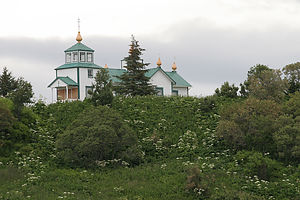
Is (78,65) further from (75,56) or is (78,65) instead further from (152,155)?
(152,155)

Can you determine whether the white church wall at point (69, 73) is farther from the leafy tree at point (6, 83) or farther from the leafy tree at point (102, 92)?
the leafy tree at point (102, 92)

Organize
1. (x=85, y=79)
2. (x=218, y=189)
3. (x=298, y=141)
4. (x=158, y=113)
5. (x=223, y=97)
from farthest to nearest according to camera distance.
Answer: (x=85, y=79) < (x=223, y=97) < (x=158, y=113) < (x=298, y=141) < (x=218, y=189)

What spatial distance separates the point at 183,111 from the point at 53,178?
11219mm

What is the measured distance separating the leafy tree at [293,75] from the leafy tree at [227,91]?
3468mm

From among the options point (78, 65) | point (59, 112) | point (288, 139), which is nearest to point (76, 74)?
point (78, 65)

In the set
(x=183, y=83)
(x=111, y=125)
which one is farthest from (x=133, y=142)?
(x=183, y=83)

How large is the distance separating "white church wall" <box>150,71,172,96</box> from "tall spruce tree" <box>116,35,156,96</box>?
718cm

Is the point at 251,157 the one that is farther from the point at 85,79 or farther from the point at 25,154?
the point at 85,79

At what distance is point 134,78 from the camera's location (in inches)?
1532

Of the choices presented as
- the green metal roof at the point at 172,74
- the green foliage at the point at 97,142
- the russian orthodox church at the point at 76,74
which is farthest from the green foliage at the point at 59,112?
the green metal roof at the point at 172,74

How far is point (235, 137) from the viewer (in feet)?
70.3

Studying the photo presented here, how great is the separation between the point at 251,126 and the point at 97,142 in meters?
7.29

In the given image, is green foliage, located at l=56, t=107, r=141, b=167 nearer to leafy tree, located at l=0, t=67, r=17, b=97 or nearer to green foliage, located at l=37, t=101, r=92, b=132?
green foliage, located at l=37, t=101, r=92, b=132

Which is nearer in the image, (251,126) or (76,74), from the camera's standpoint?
(251,126)
